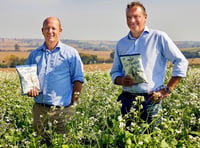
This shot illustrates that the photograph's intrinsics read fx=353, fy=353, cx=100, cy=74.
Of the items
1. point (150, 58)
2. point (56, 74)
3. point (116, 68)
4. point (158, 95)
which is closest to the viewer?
point (158, 95)

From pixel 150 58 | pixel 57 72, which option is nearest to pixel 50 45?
pixel 57 72

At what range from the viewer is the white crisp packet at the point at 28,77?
392 cm

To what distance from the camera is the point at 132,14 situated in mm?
3539

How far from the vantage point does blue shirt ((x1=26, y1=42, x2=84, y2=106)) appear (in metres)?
4.07

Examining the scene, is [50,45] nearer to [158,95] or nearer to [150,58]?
[150,58]

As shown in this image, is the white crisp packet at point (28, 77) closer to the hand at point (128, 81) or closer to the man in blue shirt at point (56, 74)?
the man in blue shirt at point (56, 74)

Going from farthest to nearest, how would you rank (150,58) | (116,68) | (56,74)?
(56,74) < (116,68) < (150,58)

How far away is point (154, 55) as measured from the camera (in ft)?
11.7

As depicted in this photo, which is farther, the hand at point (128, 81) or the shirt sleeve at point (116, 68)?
the shirt sleeve at point (116, 68)

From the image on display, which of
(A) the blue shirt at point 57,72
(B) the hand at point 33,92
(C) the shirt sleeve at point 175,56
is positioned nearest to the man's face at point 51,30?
(A) the blue shirt at point 57,72

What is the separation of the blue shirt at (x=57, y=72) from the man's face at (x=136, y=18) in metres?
0.86

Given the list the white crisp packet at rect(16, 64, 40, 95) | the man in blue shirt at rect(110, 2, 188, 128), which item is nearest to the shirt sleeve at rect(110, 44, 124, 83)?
the man in blue shirt at rect(110, 2, 188, 128)

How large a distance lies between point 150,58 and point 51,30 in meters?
1.16

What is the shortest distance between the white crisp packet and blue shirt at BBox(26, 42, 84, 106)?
129 mm
